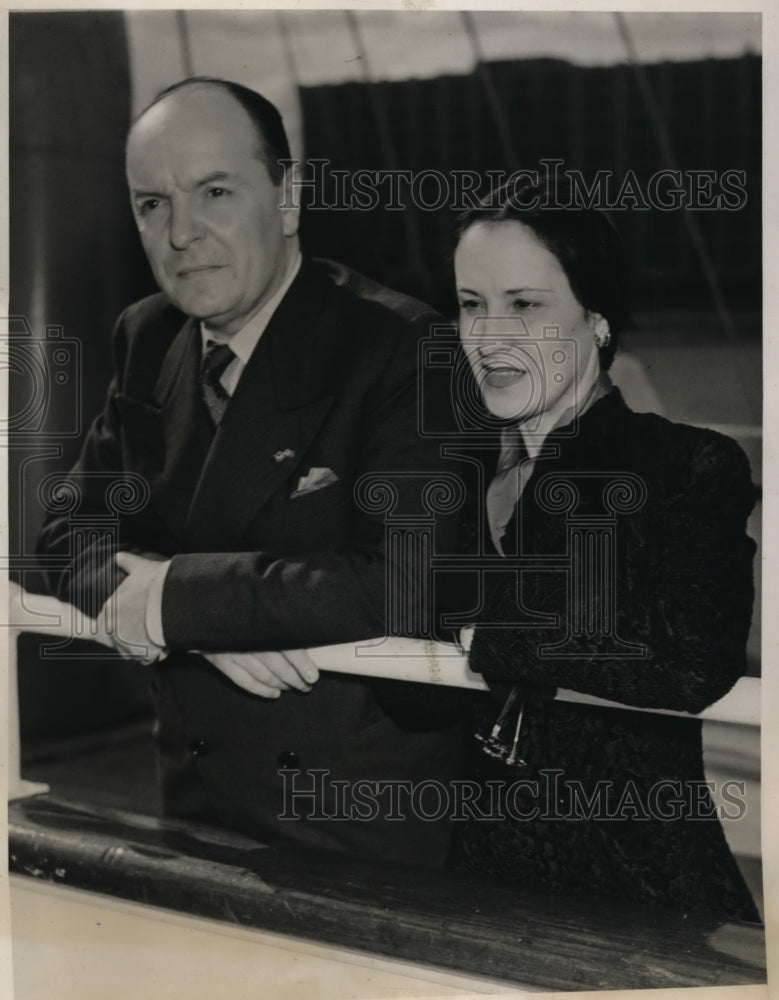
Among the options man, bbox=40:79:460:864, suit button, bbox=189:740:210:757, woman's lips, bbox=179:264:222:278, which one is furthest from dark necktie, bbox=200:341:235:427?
suit button, bbox=189:740:210:757

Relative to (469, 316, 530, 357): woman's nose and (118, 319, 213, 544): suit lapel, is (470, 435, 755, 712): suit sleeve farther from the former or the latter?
(118, 319, 213, 544): suit lapel

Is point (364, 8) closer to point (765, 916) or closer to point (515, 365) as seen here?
point (515, 365)

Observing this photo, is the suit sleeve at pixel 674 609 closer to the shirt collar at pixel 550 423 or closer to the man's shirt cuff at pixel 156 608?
the shirt collar at pixel 550 423

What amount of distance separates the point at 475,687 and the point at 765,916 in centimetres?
66

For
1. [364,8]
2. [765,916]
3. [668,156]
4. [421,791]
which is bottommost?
[765,916]

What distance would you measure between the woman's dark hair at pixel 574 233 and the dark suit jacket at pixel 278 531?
23cm

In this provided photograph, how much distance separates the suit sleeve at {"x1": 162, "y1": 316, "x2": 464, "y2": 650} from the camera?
2.02 meters

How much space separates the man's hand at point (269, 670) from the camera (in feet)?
6.76

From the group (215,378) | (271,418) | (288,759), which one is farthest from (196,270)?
(288,759)

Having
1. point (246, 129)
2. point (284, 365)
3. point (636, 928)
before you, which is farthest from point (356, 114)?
point (636, 928)

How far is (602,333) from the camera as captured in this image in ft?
6.53

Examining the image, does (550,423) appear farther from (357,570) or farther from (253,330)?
(253,330)

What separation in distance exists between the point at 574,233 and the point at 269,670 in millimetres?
928

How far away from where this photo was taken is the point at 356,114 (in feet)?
6.71
